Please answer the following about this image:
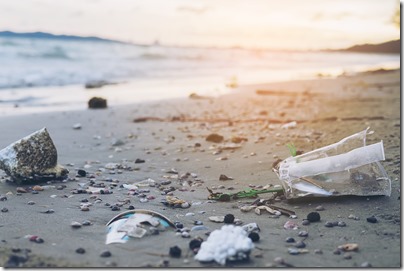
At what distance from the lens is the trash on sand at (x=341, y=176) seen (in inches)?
140

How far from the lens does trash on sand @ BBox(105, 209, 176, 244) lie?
2.93 metres

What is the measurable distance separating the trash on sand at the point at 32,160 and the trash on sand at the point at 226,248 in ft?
7.13

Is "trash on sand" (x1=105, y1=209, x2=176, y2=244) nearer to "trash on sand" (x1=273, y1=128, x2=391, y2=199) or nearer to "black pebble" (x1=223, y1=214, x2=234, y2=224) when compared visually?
"black pebble" (x1=223, y1=214, x2=234, y2=224)

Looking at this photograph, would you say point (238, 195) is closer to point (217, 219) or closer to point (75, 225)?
point (217, 219)

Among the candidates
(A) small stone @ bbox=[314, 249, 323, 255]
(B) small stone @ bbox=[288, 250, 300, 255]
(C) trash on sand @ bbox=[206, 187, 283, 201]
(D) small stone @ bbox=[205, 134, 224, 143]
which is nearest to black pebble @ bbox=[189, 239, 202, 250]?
(B) small stone @ bbox=[288, 250, 300, 255]

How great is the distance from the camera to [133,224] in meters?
3.03

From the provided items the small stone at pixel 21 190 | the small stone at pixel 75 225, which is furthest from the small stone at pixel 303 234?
the small stone at pixel 21 190

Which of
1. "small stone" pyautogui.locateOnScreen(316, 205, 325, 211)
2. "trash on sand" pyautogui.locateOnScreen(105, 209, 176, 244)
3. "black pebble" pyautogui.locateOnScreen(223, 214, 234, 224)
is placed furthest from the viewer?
"small stone" pyautogui.locateOnScreen(316, 205, 325, 211)

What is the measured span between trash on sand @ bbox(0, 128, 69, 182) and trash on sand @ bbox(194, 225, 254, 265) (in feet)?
7.13

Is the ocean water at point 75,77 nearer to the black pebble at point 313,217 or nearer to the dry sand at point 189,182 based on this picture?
the dry sand at point 189,182

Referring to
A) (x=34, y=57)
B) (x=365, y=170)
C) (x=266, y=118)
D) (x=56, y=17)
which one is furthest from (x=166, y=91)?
(x=34, y=57)

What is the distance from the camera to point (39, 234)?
9.88 ft

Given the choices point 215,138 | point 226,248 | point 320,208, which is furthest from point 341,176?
point 215,138

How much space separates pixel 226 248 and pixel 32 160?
2381mm
